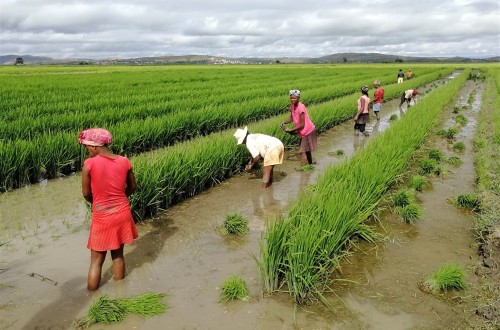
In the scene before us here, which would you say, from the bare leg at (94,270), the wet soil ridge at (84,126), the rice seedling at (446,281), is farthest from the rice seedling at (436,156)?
the bare leg at (94,270)

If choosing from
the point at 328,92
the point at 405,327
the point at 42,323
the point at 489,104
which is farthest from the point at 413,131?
the point at 489,104

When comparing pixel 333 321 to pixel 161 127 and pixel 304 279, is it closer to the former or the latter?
pixel 304 279

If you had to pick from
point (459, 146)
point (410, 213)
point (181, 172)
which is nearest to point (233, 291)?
point (181, 172)

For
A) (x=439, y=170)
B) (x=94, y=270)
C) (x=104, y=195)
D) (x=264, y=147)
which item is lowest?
(x=439, y=170)

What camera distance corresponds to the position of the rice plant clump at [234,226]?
4.26m

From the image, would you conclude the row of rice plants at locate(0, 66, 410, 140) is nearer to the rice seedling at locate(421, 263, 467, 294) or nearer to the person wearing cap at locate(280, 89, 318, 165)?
the person wearing cap at locate(280, 89, 318, 165)

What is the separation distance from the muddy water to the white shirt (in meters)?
0.63

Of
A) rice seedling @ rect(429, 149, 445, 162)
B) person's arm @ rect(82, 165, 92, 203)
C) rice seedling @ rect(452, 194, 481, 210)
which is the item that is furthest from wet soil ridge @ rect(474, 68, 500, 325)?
person's arm @ rect(82, 165, 92, 203)

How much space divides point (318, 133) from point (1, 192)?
7320 mm

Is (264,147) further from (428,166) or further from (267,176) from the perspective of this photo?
(428,166)

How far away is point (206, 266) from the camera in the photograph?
360cm

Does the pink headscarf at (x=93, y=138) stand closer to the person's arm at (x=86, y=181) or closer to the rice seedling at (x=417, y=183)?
the person's arm at (x=86, y=181)

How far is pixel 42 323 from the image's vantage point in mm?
2768

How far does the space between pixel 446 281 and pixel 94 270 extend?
2.86 m
